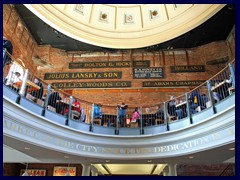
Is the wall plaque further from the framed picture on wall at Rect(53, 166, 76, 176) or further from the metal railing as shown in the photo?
the framed picture on wall at Rect(53, 166, 76, 176)

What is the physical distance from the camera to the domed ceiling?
11.4m

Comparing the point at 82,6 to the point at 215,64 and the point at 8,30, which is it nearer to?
the point at 8,30

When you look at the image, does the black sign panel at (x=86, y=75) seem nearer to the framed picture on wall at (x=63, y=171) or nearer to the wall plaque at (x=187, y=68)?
the wall plaque at (x=187, y=68)

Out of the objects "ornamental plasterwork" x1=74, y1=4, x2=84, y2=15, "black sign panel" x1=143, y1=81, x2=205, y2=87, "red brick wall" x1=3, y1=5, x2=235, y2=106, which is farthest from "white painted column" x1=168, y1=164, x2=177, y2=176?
"ornamental plasterwork" x1=74, y1=4, x2=84, y2=15

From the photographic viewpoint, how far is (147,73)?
1262 centimetres

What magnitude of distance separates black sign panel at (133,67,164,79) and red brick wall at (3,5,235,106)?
23 cm

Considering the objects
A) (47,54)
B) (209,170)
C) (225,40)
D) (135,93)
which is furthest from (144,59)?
(209,170)

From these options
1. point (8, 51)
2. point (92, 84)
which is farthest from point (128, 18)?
point (8, 51)

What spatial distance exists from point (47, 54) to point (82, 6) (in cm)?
334

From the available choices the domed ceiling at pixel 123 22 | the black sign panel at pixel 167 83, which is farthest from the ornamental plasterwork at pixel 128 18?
the black sign panel at pixel 167 83

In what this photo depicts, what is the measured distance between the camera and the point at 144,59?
13094 mm

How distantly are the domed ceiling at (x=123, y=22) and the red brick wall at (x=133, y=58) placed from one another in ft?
3.32

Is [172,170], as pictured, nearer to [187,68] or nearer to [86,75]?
[187,68]

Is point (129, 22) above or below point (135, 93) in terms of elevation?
above
